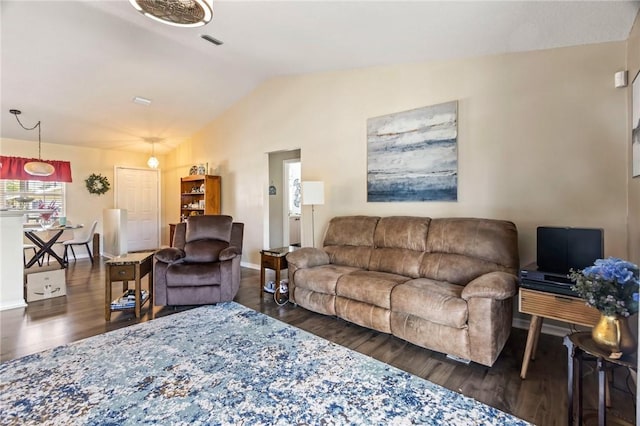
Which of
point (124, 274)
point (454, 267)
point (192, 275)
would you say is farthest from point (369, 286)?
point (124, 274)

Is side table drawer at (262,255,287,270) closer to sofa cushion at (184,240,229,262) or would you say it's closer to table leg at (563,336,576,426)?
sofa cushion at (184,240,229,262)

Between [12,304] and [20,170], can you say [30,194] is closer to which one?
[20,170]

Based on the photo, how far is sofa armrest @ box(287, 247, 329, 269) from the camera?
325 cm

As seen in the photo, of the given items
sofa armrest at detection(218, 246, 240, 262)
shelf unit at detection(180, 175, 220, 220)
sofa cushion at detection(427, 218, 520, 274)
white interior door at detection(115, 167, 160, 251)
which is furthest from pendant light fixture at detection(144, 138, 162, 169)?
sofa cushion at detection(427, 218, 520, 274)

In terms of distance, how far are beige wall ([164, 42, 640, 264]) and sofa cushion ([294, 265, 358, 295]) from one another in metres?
1.02

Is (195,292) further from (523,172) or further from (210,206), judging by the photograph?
(523,172)

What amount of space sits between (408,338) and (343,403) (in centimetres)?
88

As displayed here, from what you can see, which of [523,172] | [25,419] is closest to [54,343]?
[25,419]

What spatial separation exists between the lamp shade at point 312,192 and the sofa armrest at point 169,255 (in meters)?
1.59

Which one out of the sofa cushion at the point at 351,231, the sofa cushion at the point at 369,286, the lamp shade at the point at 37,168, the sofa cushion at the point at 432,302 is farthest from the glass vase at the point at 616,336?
the lamp shade at the point at 37,168

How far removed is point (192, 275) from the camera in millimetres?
3250

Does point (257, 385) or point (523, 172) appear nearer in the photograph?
point (257, 385)

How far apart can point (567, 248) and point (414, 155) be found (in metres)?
1.69

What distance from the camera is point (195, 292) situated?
3.27 meters
